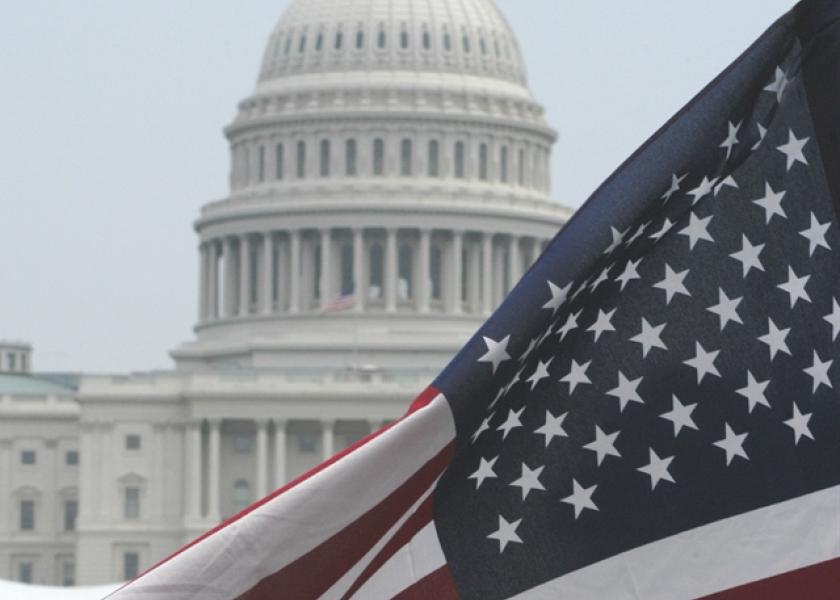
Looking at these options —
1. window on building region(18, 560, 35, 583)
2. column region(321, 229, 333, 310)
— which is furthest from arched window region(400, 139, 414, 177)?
window on building region(18, 560, 35, 583)

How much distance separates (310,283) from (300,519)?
161330mm

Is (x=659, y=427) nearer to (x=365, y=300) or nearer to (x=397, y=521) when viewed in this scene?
(x=397, y=521)

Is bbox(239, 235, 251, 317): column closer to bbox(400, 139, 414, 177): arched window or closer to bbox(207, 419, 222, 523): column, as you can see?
bbox(400, 139, 414, 177): arched window

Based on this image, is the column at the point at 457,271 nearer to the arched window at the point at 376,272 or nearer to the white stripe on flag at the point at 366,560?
the arched window at the point at 376,272

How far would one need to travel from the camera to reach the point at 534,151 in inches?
7062

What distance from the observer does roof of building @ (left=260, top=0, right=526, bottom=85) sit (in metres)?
176

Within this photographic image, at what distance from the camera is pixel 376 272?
17250 cm

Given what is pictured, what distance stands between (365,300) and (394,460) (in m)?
161

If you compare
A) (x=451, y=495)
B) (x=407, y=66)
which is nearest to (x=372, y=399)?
(x=407, y=66)

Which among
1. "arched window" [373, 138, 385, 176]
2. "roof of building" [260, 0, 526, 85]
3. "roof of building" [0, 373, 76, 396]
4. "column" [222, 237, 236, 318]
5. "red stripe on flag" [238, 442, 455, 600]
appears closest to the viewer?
"red stripe on flag" [238, 442, 455, 600]

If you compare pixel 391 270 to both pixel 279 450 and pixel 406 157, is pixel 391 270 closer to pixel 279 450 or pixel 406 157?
pixel 406 157

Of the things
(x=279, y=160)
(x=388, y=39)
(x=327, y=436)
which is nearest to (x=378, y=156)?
(x=279, y=160)

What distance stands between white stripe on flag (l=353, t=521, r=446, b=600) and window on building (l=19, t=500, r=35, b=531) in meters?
155

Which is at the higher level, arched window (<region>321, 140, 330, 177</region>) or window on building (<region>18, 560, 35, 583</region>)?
arched window (<region>321, 140, 330, 177</region>)
